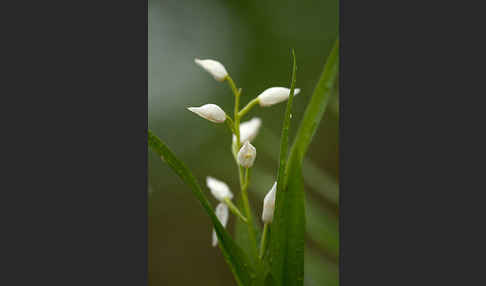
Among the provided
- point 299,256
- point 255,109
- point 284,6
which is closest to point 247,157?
point 299,256

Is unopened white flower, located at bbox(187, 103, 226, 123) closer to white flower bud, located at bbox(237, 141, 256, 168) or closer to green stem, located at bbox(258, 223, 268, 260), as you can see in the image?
white flower bud, located at bbox(237, 141, 256, 168)

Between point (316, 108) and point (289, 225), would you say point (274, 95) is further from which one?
point (289, 225)

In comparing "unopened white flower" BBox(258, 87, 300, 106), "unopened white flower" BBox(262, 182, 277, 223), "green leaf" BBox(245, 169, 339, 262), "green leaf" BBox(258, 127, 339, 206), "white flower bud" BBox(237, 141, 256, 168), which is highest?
"unopened white flower" BBox(258, 87, 300, 106)

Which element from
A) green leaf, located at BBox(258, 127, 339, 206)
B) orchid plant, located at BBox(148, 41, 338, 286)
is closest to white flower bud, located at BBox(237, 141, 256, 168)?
orchid plant, located at BBox(148, 41, 338, 286)

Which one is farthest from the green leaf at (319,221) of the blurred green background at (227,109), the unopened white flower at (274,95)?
the unopened white flower at (274,95)

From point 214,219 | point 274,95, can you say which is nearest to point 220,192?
point 214,219
